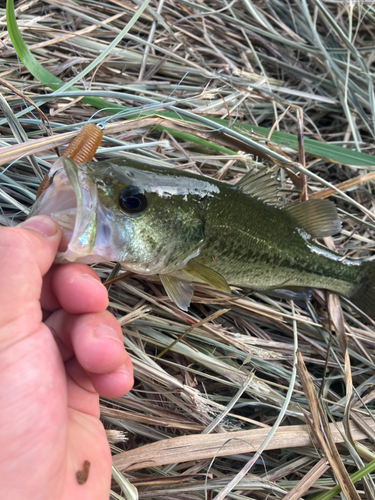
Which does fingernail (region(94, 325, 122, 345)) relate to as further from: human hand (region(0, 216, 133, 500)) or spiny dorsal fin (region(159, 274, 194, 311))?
spiny dorsal fin (region(159, 274, 194, 311))

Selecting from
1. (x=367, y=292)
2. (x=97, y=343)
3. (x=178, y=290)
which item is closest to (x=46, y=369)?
(x=97, y=343)

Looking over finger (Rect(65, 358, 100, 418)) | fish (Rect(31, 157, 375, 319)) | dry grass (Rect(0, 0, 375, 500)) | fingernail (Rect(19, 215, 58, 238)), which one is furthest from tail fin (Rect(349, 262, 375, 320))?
fingernail (Rect(19, 215, 58, 238))

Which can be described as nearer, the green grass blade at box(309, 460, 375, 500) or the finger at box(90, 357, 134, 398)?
the finger at box(90, 357, 134, 398)

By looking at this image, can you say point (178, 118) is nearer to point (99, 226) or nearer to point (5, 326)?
point (99, 226)

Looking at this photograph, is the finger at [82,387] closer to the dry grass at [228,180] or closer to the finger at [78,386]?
the finger at [78,386]

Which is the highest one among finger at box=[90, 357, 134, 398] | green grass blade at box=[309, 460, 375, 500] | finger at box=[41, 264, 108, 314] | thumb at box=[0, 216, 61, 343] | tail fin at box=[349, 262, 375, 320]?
thumb at box=[0, 216, 61, 343]

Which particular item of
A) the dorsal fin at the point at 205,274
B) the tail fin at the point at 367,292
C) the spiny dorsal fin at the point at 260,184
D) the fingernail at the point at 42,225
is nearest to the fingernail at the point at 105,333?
the fingernail at the point at 42,225

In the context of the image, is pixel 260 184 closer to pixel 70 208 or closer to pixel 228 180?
pixel 228 180
